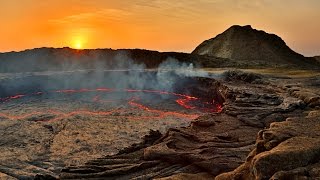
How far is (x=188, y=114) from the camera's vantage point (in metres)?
24.0

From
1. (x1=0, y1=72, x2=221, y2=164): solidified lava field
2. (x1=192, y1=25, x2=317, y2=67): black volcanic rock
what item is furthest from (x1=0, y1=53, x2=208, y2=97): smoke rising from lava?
(x1=192, y1=25, x2=317, y2=67): black volcanic rock

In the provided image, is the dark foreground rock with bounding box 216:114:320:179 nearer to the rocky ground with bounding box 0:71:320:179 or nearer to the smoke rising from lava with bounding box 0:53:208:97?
the rocky ground with bounding box 0:71:320:179

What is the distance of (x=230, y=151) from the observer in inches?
414

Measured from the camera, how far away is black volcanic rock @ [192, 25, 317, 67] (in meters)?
68.2

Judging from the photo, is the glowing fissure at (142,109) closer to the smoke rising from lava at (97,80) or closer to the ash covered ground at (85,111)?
the ash covered ground at (85,111)

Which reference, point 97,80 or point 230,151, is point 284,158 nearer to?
point 230,151

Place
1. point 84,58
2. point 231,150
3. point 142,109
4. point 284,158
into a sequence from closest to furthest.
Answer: point 284,158 < point 231,150 < point 142,109 < point 84,58

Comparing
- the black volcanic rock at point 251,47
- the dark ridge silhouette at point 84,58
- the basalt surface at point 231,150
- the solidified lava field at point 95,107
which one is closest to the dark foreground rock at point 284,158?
the basalt surface at point 231,150

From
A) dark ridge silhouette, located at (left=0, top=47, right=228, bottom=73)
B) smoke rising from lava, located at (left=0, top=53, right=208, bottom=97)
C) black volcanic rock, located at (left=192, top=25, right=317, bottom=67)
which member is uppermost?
black volcanic rock, located at (left=192, top=25, right=317, bottom=67)

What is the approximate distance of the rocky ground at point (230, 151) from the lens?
6.83m

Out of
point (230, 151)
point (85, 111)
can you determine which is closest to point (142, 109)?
point (85, 111)

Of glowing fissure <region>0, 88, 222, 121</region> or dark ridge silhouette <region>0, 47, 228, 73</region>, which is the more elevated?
dark ridge silhouette <region>0, 47, 228, 73</region>

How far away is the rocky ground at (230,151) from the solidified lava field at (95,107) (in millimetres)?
3844

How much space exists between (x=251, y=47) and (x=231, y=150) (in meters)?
62.3
